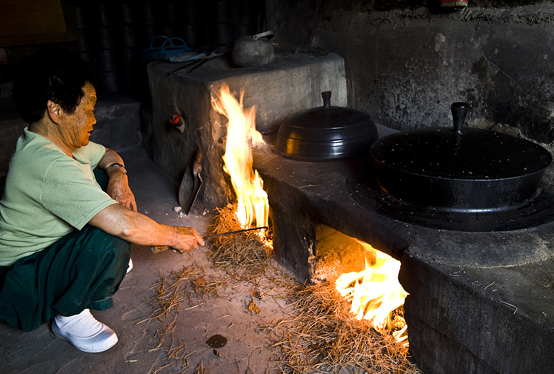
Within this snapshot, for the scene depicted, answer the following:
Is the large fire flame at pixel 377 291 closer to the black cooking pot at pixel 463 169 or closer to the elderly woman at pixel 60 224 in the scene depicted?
the black cooking pot at pixel 463 169

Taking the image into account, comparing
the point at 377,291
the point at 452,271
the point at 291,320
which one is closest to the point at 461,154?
the point at 452,271

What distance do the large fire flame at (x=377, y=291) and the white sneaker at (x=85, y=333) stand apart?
4.36 feet

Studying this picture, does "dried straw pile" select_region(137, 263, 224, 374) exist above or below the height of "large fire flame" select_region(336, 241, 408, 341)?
below

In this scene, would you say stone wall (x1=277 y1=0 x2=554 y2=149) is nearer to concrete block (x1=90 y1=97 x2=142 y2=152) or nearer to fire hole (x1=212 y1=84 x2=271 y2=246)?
fire hole (x1=212 y1=84 x2=271 y2=246)

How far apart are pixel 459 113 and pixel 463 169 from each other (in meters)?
0.34

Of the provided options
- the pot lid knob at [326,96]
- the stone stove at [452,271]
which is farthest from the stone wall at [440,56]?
the pot lid knob at [326,96]

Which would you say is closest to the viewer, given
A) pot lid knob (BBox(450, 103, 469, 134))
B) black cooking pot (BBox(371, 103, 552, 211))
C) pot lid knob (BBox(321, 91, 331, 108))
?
black cooking pot (BBox(371, 103, 552, 211))

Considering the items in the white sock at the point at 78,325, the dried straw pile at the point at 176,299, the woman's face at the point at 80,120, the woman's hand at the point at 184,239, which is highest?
the woman's face at the point at 80,120

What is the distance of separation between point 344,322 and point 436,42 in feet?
6.72

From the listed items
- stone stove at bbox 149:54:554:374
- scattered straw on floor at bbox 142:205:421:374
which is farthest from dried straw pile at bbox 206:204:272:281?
stone stove at bbox 149:54:554:374

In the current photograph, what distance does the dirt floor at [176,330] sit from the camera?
219 cm

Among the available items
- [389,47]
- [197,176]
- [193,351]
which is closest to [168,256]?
[197,176]

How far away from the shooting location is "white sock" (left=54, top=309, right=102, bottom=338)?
229 centimetres

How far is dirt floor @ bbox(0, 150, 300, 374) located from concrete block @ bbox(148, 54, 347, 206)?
0.79m
